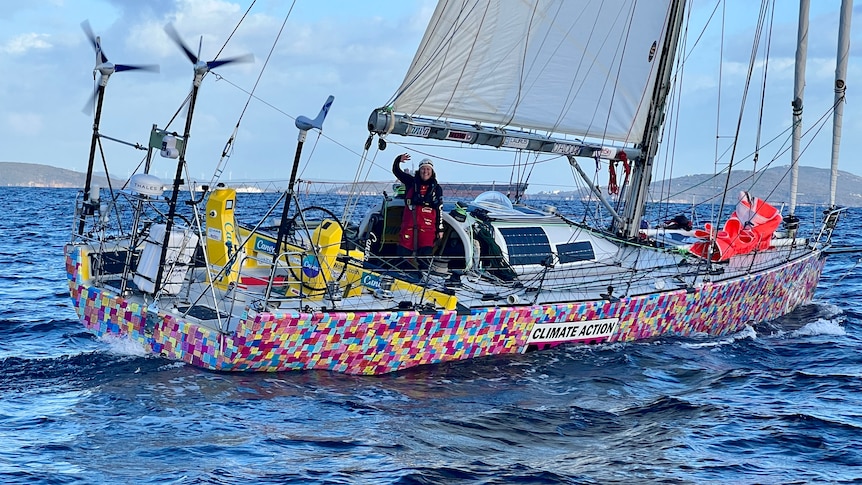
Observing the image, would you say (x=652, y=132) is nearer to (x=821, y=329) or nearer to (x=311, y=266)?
(x=821, y=329)

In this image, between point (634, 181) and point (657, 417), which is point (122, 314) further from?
point (634, 181)

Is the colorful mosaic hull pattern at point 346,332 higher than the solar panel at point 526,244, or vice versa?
the solar panel at point 526,244

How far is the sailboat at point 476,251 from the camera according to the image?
1148cm

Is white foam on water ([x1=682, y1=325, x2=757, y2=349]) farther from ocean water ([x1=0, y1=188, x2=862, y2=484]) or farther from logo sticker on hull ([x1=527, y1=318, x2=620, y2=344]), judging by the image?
logo sticker on hull ([x1=527, y1=318, x2=620, y2=344])

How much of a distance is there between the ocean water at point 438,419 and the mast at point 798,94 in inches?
242

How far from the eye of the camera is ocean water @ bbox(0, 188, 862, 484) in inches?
344

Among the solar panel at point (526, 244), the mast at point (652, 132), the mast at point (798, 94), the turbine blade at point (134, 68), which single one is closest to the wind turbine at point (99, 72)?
the turbine blade at point (134, 68)

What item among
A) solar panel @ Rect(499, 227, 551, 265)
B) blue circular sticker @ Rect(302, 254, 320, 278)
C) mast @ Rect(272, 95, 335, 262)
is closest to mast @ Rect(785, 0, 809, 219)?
solar panel @ Rect(499, 227, 551, 265)

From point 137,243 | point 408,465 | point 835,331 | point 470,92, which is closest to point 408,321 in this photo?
point 408,465

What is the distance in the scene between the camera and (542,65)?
54.2 ft

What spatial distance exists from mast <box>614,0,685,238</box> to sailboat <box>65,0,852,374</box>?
0.13ft

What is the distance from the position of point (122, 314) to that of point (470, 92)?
693 centimetres

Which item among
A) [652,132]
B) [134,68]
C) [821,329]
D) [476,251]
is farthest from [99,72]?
[821,329]

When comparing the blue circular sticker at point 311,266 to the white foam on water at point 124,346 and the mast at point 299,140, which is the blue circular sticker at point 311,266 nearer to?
the mast at point 299,140
